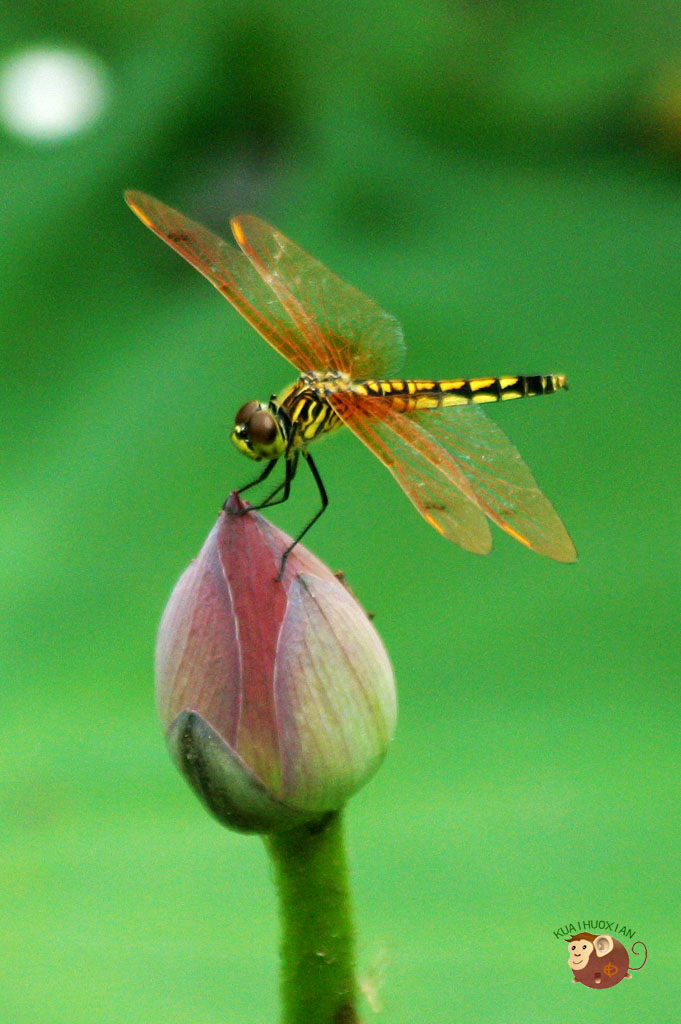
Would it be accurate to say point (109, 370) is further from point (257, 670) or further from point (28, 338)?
point (257, 670)

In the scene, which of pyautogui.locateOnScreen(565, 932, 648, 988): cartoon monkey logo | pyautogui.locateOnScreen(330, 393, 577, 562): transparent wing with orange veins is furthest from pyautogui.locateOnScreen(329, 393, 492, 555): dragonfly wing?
pyautogui.locateOnScreen(565, 932, 648, 988): cartoon monkey logo

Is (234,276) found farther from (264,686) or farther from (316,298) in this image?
(264,686)

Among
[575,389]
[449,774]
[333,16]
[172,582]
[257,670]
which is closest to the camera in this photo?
[257,670]

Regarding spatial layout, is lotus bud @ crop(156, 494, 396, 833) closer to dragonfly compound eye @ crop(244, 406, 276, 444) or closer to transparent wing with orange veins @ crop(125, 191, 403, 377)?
dragonfly compound eye @ crop(244, 406, 276, 444)

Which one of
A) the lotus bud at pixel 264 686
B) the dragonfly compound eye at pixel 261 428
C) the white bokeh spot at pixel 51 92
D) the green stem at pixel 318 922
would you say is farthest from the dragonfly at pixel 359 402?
the white bokeh spot at pixel 51 92

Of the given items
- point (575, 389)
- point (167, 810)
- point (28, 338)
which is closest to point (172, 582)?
point (167, 810)

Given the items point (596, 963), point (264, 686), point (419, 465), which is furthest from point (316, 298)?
point (596, 963)

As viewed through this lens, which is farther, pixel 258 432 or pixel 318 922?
pixel 258 432
